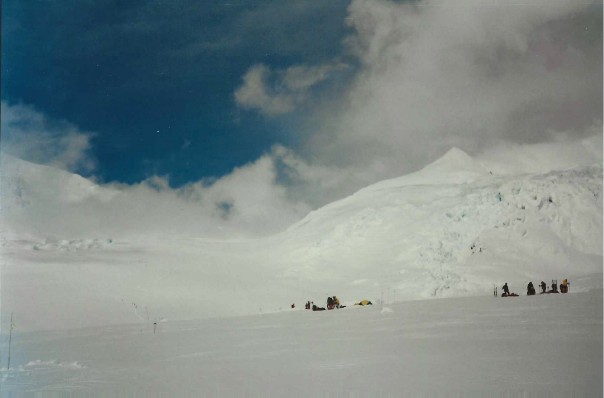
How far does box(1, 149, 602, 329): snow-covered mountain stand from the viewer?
2339cm

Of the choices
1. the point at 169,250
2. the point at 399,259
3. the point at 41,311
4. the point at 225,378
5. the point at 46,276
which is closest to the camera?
the point at 225,378

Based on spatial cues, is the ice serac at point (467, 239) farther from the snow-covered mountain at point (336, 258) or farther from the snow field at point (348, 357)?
the snow field at point (348, 357)

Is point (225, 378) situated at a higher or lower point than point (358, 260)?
lower

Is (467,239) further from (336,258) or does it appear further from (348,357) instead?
(348,357)

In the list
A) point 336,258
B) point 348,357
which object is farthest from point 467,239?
point 348,357

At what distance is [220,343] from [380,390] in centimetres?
622

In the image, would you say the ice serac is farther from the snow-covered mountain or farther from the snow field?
the snow field

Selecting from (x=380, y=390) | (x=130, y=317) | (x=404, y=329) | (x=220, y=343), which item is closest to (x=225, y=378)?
(x=380, y=390)

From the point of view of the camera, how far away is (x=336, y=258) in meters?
34.0

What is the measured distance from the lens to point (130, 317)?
21.2 m

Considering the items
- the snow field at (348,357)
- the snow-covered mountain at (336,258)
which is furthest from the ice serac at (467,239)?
the snow field at (348,357)

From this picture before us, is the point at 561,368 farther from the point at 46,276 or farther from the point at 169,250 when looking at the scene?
the point at 169,250

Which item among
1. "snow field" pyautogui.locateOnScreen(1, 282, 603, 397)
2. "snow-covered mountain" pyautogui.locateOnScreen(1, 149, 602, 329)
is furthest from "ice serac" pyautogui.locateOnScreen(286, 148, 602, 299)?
"snow field" pyautogui.locateOnScreen(1, 282, 603, 397)

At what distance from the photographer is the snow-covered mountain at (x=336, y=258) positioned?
2339 centimetres
